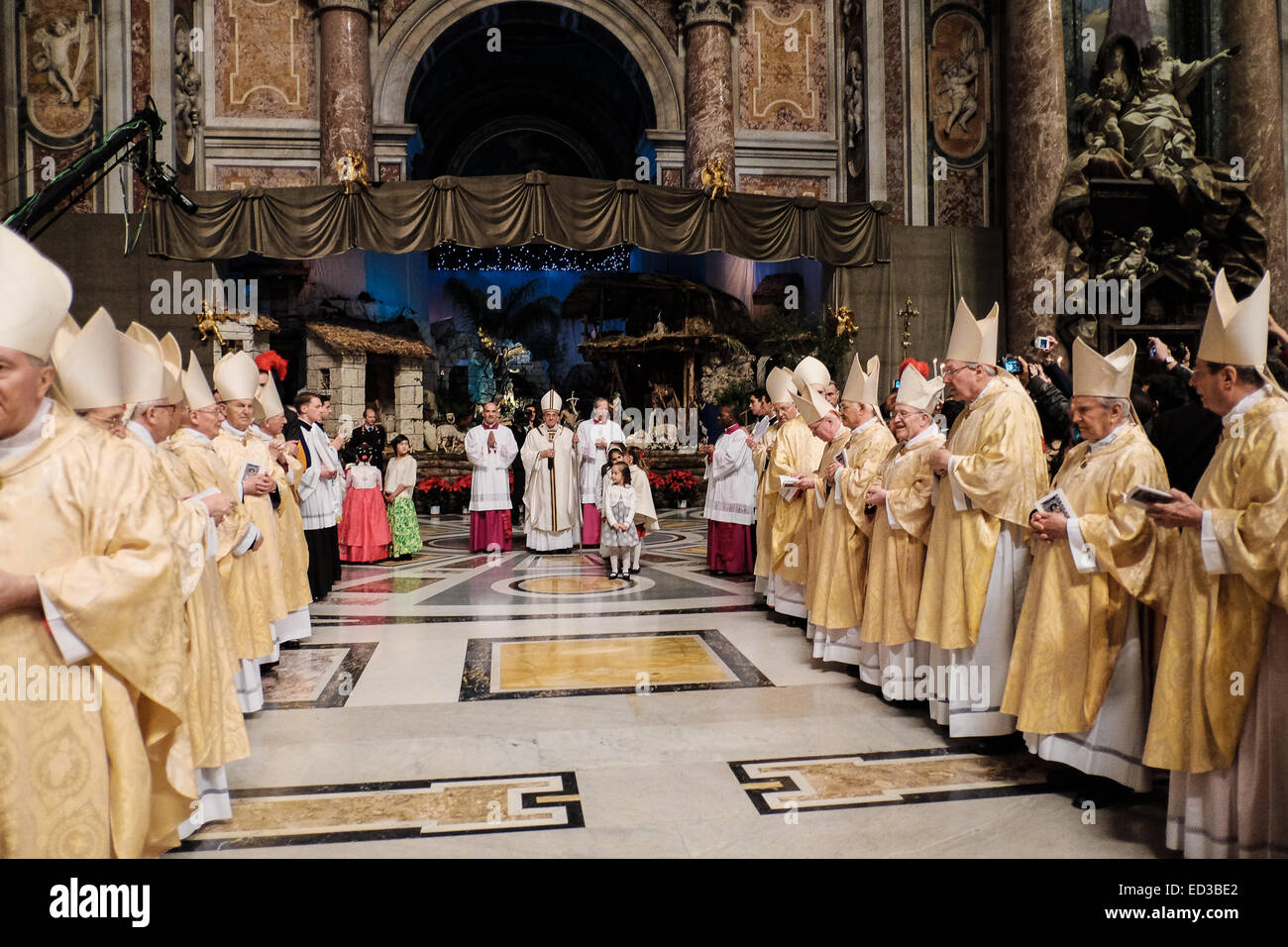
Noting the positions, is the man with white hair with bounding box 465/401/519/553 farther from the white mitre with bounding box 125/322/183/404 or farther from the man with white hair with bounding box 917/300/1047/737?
the man with white hair with bounding box 917/300/1047/737

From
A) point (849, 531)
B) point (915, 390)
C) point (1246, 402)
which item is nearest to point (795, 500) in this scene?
point (849, 531)

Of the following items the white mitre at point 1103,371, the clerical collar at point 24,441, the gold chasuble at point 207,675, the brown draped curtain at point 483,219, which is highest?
the brown draped curtain at point 483,219

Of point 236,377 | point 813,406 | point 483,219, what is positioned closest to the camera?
point 236,377

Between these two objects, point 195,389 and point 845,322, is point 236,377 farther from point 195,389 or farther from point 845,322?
point 845,322

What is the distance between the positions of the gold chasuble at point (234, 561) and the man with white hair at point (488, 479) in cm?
549

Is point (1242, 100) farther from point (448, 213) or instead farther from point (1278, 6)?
point (448, 213)

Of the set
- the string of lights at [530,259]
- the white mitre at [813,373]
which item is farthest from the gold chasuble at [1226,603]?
the string of lights at [530,259]

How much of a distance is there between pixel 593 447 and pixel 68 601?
8269mm

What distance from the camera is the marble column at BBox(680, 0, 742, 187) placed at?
48.0 feet

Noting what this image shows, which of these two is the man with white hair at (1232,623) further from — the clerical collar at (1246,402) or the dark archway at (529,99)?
the dark archway at (529,99)

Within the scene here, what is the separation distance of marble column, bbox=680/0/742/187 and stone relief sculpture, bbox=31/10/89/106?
29.3 ft

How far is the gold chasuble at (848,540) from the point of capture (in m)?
5.15

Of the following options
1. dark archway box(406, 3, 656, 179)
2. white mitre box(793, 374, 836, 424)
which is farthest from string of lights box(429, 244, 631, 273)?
white mitre box(793, 374, 836, 424)

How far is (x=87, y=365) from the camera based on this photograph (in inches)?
98.7
